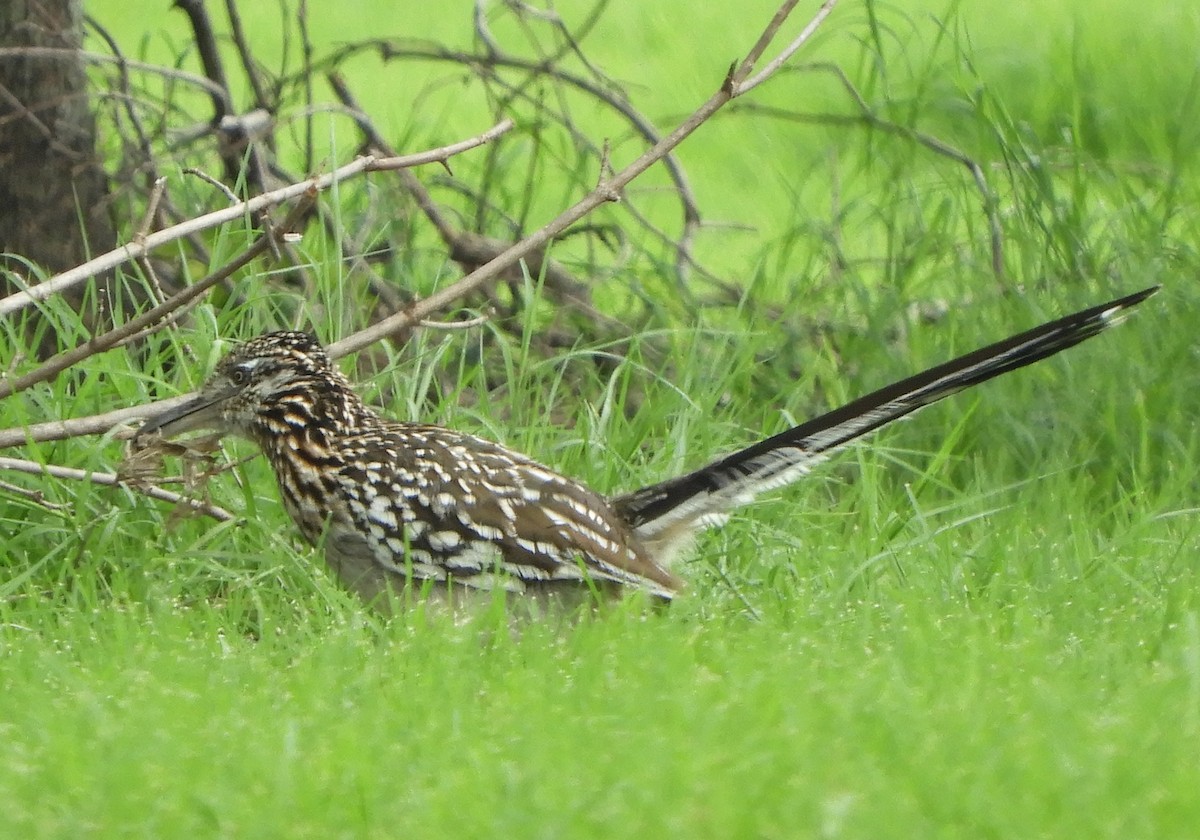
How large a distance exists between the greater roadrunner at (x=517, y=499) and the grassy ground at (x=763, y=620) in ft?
0.55

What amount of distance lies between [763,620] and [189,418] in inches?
76.8

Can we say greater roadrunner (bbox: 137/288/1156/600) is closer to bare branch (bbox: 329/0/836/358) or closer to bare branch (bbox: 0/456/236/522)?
bare branch (bbox: 0/456/236/522)

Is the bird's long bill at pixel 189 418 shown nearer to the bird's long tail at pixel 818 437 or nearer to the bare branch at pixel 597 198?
the bare branch at pixel 597 198

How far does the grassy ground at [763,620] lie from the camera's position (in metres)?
3.71

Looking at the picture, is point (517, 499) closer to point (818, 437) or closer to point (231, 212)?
point (818, 437)

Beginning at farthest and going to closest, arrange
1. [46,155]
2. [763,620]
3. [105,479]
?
[46,155]
[105,479]
[763,620]

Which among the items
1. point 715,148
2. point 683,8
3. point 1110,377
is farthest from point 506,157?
point 683,8

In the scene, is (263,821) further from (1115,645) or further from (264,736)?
(1115,645)

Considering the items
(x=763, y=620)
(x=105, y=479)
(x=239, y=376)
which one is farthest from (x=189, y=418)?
(x=763, y=620)

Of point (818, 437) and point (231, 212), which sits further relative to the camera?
point (231, 212)

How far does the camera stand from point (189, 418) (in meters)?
5.85

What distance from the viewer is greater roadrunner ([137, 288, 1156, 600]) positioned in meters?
5.25

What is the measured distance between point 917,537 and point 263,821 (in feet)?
9.27

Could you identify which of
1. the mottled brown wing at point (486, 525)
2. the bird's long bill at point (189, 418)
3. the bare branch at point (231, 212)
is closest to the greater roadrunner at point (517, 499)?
the mottled brown wing at point (486, 525)
